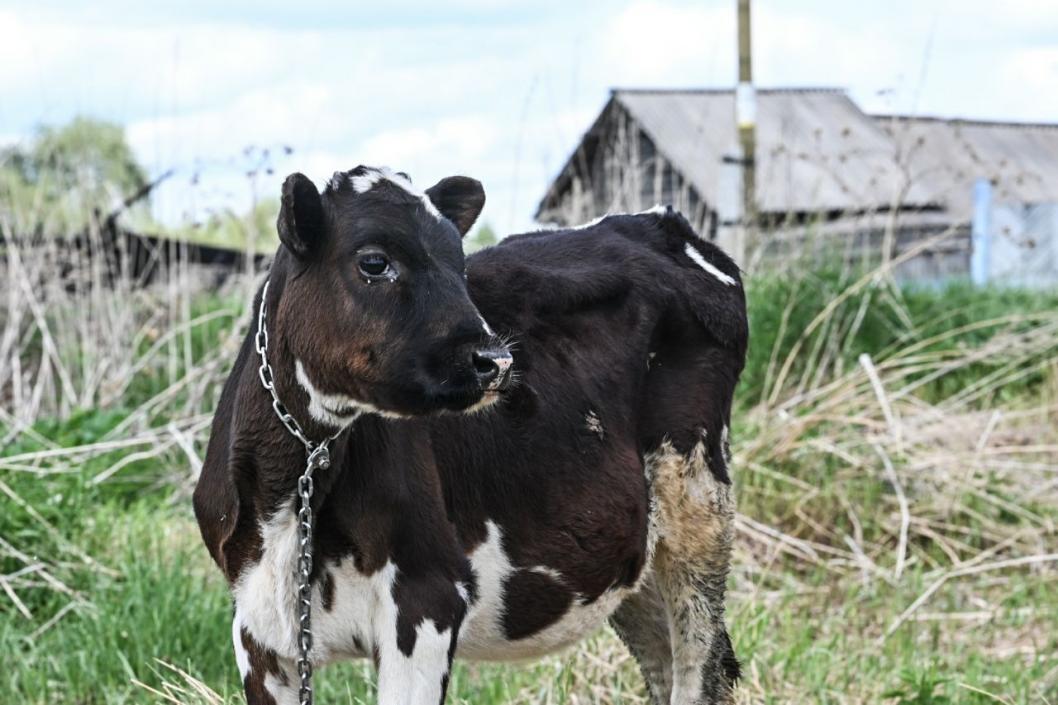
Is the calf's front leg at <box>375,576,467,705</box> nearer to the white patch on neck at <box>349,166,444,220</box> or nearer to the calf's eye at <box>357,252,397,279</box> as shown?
the calf's eye at <box>357,252,397,279</box>

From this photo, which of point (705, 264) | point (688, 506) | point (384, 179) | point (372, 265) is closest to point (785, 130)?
point (705, 264)

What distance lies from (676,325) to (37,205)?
20.5ft

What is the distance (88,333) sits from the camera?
9.59m

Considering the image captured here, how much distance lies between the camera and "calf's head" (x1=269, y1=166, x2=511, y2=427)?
330 cm

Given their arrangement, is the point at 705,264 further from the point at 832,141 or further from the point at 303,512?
the point at 832,141

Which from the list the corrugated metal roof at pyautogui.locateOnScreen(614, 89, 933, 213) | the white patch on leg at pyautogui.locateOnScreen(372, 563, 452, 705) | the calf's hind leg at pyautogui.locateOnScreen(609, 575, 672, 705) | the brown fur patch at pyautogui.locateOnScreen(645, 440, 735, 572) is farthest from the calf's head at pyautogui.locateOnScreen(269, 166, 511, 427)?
the corrugated metal roof at pyautogui.locateOnScreen(614, 89, 933, 213)

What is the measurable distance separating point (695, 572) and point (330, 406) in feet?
5.69

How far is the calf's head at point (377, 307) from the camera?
330 centimetres

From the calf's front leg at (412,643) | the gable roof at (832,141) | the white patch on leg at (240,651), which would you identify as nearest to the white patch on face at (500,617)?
the calf's front leg at (412,643)

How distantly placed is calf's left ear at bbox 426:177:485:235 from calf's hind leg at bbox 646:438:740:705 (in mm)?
1174

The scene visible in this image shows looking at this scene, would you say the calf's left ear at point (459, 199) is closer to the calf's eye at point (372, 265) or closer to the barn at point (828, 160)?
the calf's eye at point (372, 265)

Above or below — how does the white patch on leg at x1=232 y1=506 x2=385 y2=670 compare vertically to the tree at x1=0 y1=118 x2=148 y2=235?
below

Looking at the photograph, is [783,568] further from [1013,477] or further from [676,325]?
[676,325]

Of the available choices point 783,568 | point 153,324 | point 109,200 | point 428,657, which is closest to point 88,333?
point 153,324
